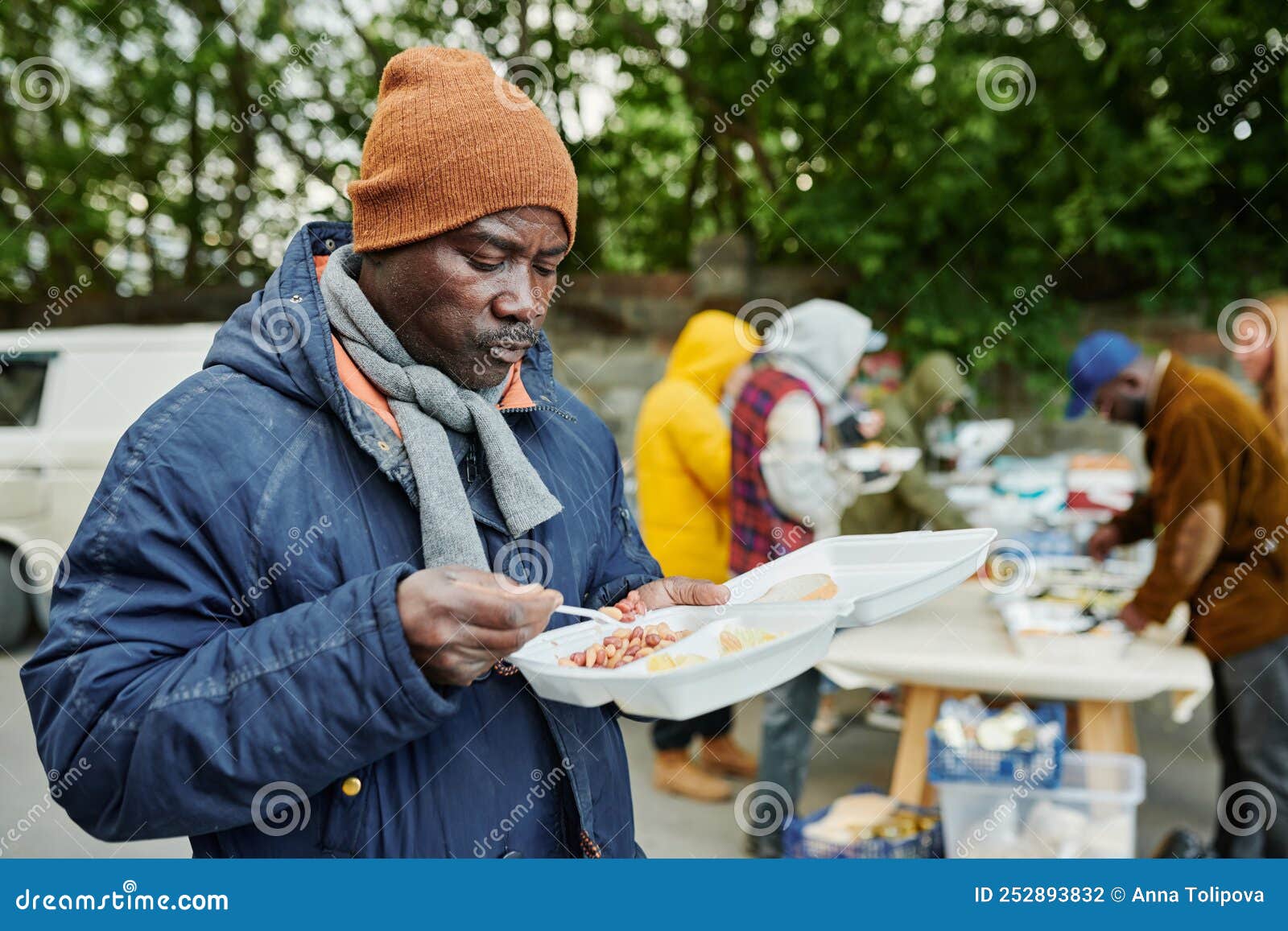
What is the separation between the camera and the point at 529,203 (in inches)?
42.3

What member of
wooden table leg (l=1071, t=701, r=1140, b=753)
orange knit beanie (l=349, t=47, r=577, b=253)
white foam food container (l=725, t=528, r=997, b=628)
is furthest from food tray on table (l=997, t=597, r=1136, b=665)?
orange knit beanie (l=349, t=47, r=577, b=253)

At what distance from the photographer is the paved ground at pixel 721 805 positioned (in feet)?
10.6

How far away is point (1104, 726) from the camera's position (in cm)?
300

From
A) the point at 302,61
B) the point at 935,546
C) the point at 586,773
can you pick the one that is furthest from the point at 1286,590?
the point at 302,61

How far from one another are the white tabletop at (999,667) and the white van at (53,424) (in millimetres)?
3453

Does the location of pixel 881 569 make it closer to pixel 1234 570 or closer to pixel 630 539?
pixel 630 539

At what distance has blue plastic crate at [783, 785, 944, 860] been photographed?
9.45ft

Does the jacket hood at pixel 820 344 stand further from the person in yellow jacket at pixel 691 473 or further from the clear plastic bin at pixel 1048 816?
the clear plastic bin at pixel 1048 816

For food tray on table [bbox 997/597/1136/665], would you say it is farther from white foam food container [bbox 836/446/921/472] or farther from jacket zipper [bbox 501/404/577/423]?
jacket zipper [bbox 501/404/577/423]

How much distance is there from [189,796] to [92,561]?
236 millimetres

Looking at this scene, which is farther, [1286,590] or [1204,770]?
[1204,770]

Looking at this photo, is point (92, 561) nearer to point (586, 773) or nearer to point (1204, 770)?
point (586, 773)

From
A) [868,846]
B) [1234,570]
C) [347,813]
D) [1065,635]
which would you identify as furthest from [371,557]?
[1234,570]

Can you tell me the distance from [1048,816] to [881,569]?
1.96 m
